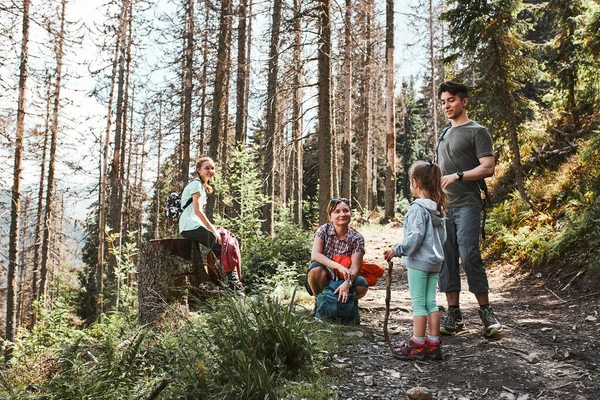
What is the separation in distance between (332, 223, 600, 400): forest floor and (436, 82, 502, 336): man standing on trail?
462 millimetres

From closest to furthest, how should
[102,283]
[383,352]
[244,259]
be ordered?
[383,352]
[244,259]
[102,283]

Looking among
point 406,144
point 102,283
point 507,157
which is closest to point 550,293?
point 507,157

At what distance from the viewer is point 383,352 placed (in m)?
4.13

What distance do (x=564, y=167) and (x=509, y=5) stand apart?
3903mm

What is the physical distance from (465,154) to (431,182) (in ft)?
2.51

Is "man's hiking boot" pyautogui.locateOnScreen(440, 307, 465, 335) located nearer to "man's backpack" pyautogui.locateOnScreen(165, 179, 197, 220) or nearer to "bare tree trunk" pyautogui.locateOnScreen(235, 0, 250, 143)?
"man's backpack" pyautogui.locateOnScreen(165, 179, 197, 220)

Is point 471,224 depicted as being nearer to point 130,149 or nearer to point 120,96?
point 120,96

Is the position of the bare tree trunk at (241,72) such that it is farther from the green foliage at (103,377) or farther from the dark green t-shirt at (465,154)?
the green foliage at (103,377)

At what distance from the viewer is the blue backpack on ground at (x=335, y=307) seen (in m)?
4.85

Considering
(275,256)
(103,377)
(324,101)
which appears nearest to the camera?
(103,377)

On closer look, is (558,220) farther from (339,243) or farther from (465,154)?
(339,243)

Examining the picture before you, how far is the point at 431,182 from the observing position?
154 inches

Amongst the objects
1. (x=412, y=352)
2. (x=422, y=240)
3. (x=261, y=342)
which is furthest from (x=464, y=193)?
(x=261, y=342)

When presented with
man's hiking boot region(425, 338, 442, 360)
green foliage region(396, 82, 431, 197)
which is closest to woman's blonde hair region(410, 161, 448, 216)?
man's hiking boot region(425, 338, 442, 360)
